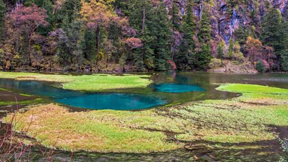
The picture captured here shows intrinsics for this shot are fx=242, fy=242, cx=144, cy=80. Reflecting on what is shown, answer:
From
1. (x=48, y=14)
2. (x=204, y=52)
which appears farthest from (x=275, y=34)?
(x=48, y=14)

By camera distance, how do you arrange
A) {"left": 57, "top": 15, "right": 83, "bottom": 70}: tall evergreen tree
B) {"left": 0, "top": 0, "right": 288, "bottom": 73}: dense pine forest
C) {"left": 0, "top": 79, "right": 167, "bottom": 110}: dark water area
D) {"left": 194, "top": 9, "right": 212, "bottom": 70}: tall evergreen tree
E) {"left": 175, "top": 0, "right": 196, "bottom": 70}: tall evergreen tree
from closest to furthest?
1. {"left": 0, "top": 79, "right": 167, "bottom": 110}: dark water area
2. {"left": 57, "top": 15, "right": 83, "bottom": 70}: tall evergreen tree
3. {"left": 0, "top": 0, "right": 288, "bottom": 73}: dense pine forest
4. {"left": 175, "top": 0, "right": 196, "bottom": 70}: tall evergreen tree
5. {"left": 194, "top": 9, "right": 212, "bottom": 70}: tall evergreen tree

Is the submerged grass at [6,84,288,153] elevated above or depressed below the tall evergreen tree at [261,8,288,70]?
below

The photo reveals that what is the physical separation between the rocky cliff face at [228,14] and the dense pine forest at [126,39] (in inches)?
17.9

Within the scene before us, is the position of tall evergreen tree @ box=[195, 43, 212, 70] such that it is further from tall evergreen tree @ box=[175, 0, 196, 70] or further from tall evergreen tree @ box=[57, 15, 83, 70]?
tall evergreen tree @ box=[57, 15, 83, 70]

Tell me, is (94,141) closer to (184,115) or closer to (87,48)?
(184,115)

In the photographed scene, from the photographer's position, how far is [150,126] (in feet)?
52.7

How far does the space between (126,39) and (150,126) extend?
55.7 meters

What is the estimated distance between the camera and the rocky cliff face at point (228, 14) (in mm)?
103250

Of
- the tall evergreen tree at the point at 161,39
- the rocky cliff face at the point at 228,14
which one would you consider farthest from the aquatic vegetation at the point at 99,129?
the rocky cliff face at the point at 228,14

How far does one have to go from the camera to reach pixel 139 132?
14.5 m

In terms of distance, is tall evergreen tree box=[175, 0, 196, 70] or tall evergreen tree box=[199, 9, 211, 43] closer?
tall evergreen tree box=[175, 0, 196, 70]

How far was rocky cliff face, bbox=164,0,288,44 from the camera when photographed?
10325 centimetres

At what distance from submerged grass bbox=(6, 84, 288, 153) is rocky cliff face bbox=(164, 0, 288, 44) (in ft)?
277

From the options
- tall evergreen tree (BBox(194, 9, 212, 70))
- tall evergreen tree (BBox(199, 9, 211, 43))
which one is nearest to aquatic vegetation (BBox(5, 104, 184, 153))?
tall evergreen tree (BBox(194, 9, 212, 70))
